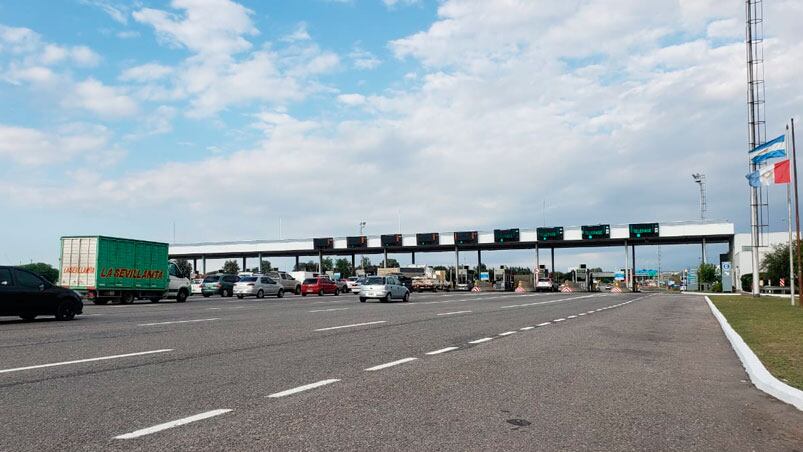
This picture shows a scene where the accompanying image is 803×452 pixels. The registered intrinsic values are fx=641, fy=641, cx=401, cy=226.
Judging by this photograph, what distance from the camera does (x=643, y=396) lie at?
25.7 feet

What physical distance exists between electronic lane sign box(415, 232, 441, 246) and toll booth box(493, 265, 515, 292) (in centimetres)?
964

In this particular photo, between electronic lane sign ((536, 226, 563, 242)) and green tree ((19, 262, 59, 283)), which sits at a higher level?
electronic lane sign ((536, 226, 563, 242))

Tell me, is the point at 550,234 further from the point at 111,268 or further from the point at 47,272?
the point at 47,272

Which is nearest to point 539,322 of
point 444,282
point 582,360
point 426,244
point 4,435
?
point 582,360

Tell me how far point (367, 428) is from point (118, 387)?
12.2 feet

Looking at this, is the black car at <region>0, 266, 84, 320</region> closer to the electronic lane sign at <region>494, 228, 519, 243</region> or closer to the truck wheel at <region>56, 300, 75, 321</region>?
the truck wheel at <region>56, 300, 75, 321</region>

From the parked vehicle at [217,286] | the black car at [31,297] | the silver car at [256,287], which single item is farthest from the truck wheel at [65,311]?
the parked vehicle at [217,286]

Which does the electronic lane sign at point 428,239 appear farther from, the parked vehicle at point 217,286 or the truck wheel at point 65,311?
the truck wheel at point 65,311

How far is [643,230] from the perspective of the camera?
71625 millimetres

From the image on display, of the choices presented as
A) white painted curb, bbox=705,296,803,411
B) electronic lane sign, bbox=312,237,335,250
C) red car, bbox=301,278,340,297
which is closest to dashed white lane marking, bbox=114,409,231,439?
white painted curb, bbox=705,296,803,411

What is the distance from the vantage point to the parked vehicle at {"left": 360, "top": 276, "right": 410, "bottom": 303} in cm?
3647

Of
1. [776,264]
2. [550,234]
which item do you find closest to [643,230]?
[550,234]

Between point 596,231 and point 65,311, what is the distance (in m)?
63.2

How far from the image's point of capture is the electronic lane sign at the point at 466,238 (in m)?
80.3
